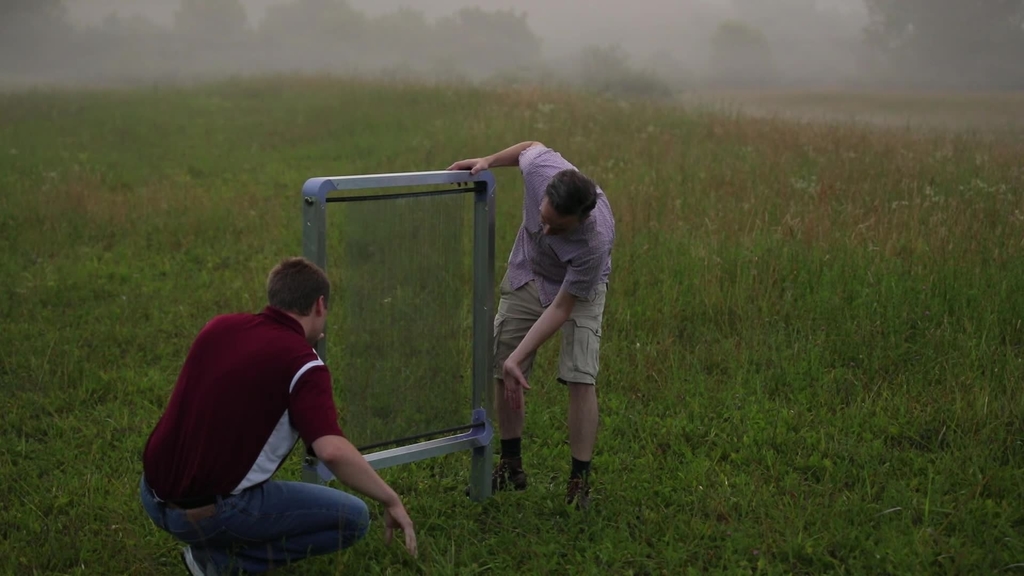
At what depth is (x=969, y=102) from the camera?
15969 millimetres

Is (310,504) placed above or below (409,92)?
below

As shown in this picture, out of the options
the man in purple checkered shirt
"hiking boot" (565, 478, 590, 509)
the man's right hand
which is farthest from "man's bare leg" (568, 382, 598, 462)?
the man's right hand

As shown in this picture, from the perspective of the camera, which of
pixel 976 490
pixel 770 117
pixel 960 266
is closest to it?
pixel 976 490

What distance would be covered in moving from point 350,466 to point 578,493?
1550mm

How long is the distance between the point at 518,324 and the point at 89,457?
7.91 ft

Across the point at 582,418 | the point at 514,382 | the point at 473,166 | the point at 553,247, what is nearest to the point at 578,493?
the point at 582,418

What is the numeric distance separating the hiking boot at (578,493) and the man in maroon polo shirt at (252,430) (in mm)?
1184

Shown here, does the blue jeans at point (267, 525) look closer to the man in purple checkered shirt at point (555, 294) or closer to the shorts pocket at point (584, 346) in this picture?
the man in purple checkered shirt at point (555, 294)

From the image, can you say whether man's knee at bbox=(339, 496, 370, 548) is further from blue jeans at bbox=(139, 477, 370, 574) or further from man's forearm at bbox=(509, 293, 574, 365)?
man's forearm at bbox=(509, 293, 574, 365)

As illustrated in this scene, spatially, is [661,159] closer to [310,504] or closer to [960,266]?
[960,266]

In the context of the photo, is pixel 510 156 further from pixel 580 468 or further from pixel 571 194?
pixel 580 468

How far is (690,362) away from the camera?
6.15m

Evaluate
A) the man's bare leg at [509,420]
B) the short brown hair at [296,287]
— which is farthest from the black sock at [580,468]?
the short brown hair at [296,287]

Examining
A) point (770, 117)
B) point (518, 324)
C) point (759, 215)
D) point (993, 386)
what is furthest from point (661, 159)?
point (518, 324)
